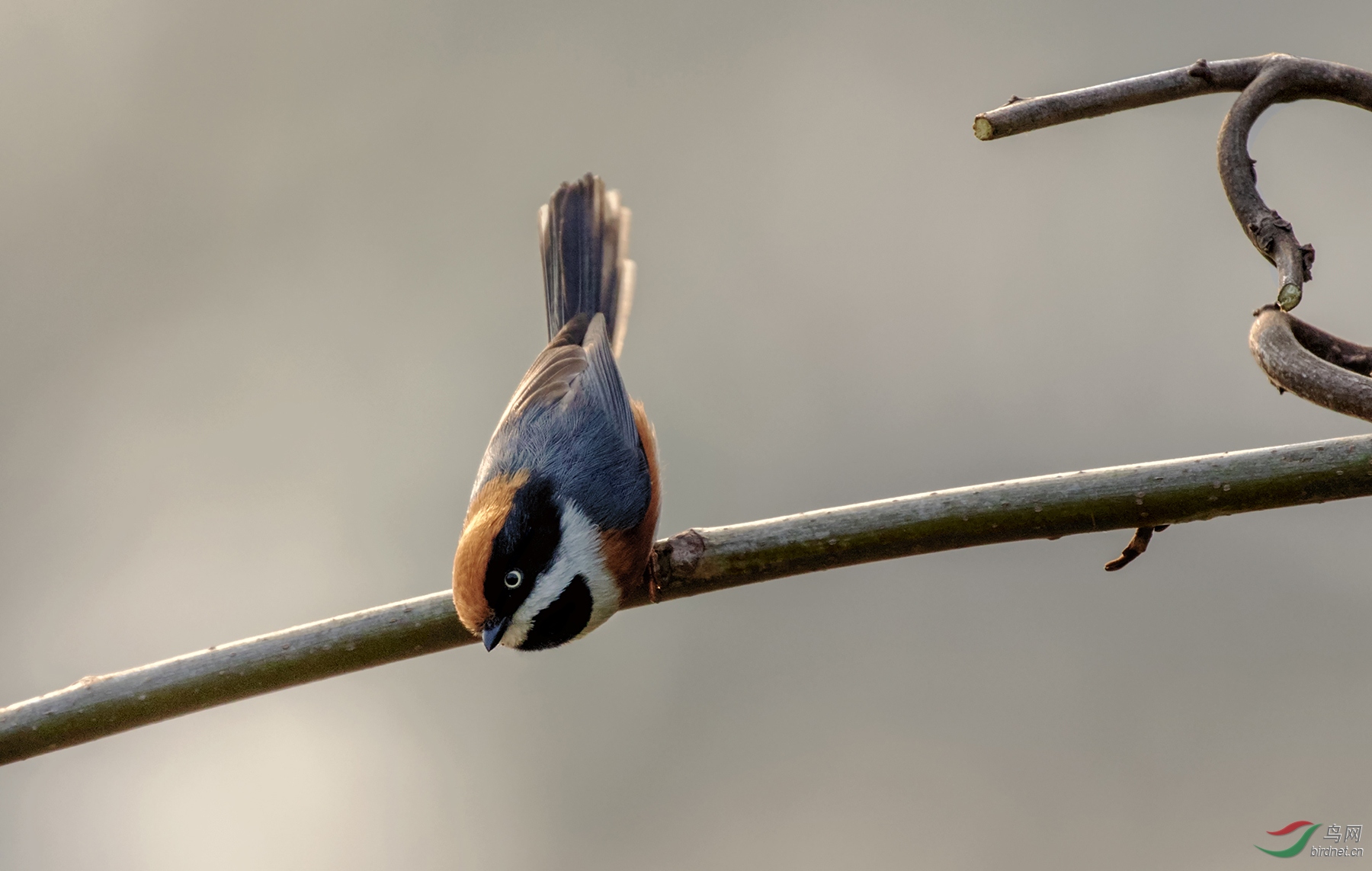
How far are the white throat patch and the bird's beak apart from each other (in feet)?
0.15

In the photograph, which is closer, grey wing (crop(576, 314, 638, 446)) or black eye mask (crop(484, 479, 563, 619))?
black eye mask (crop(484, 479, 563, 619))

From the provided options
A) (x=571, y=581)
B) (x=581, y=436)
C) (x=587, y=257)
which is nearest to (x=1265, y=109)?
(x=571, y=581)

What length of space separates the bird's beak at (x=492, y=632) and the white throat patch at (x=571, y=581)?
4 centimetres

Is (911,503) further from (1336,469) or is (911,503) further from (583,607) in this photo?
(583,607)

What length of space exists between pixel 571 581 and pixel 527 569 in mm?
103

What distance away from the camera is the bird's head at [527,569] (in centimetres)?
199

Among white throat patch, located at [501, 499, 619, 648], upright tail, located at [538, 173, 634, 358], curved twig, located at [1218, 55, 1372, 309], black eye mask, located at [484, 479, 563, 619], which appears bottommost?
white throat patch, located at [501, 499, 619, 648]

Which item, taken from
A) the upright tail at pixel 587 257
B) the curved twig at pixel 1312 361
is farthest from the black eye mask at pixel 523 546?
the curved twig at pixel 1312 361

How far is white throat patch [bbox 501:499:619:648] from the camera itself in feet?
6.95

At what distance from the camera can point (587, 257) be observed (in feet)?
10.4

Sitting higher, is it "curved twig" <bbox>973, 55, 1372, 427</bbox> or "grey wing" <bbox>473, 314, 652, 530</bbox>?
"curved twig" <bbox>973, 55, 1372, 427</bbox>

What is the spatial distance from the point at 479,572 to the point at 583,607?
29 centimetres

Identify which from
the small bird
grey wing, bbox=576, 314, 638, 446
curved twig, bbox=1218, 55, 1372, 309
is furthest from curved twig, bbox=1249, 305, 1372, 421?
grey wing, bbox=576, 314, 638, 446

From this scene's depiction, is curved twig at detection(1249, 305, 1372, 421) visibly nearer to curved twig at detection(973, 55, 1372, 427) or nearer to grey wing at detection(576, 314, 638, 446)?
curved twig at detection(973, 55, 1372, 427)
